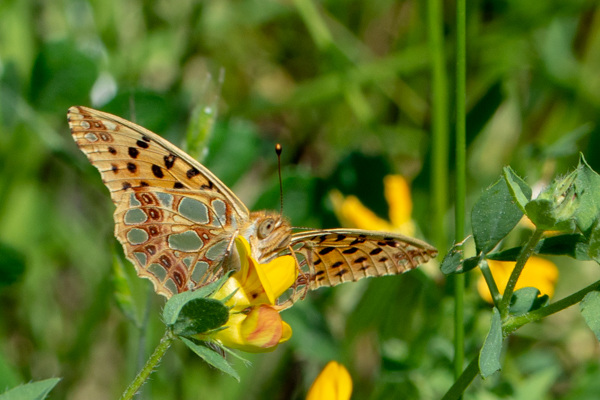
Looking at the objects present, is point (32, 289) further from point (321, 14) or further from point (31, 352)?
point (321, 14)

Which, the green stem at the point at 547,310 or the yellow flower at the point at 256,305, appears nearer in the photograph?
the green stem at the point at 547,310

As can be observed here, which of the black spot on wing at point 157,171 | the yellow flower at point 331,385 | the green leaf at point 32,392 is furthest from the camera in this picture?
the black spot on wing at point 157,171

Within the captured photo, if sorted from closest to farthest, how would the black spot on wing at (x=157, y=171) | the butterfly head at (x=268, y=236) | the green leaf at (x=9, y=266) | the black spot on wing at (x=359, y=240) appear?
the black spot on wing at (x=359, y=240) < the butterfly head at (x=268, y=236) < the black spot on wing at (x=157, y=171) < the green leaf at (x=9, y=266)

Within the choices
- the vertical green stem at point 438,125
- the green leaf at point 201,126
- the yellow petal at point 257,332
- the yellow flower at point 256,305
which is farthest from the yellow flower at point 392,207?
the yellow petal at point 257,332

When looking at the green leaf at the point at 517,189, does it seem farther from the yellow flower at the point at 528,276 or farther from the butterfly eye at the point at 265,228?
the yellow flower at the point at 528,276

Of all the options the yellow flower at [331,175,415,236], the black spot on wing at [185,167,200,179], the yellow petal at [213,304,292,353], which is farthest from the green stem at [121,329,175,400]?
the yellow flower at [331,175,415,236]

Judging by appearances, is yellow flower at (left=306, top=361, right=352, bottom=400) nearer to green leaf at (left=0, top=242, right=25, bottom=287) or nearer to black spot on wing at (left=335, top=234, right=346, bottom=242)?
black spot on wing at (left=335, top=234, right=346, bottom=242)
